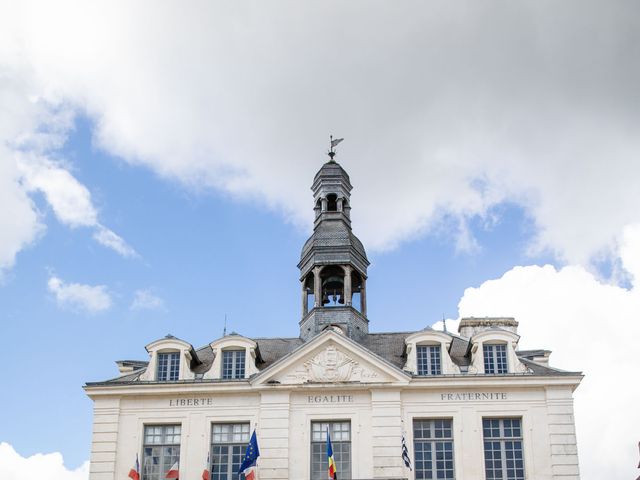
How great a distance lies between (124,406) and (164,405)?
158 cm

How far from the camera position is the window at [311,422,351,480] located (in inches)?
1357

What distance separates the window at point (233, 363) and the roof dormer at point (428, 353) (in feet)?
21.1

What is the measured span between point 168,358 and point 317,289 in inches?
279

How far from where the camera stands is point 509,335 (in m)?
36.1

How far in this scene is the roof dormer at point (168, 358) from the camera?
120 feet

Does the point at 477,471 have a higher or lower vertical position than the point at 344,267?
lower

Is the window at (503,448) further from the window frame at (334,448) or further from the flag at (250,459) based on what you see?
the flag at (250,459)

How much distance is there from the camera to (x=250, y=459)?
33.1 meters

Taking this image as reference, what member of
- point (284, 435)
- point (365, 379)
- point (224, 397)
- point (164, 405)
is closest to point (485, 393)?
point (365, 379)

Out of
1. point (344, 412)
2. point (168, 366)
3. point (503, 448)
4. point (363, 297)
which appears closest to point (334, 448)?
point (344, 412)

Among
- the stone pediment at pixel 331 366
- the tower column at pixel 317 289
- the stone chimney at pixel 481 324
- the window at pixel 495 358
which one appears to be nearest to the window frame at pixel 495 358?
the window at pixel 495 358

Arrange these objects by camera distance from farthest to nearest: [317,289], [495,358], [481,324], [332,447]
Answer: [481,324]
[317,289]
[495,358]
[332,447]

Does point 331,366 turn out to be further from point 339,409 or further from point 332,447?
point 332,447

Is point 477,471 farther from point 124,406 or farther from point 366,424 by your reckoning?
point 124,406
